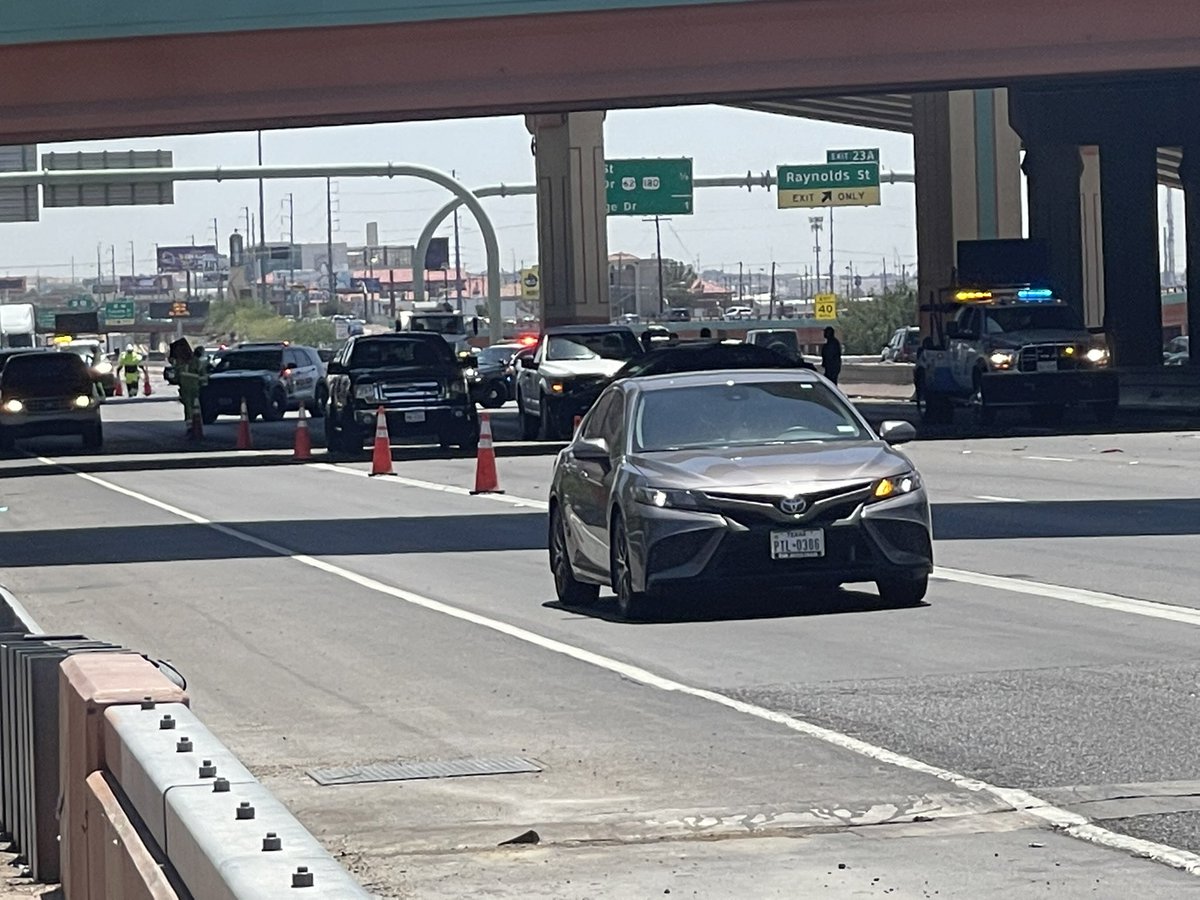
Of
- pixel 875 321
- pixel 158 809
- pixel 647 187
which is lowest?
pixel 158 809

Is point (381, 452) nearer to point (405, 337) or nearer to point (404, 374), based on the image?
point (404, 374)

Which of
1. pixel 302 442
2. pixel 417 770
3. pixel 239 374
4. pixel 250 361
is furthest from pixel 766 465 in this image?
pixel 250 361

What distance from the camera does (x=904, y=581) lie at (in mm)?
14289

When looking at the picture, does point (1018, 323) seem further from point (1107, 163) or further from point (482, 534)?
point (1107, 163)

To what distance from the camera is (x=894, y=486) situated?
14.0 meters

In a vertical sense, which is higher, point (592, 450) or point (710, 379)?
point (710, 379)

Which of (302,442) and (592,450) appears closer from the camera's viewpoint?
(592,450)

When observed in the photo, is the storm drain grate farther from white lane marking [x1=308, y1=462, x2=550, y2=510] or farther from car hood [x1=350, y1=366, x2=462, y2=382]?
car hood [x1=350, y1=366, x2=462, y2=382]

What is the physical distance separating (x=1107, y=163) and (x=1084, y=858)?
56642 mm

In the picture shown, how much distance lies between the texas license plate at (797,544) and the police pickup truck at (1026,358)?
85.2ft

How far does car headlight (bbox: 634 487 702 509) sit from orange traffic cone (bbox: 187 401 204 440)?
1221 inches

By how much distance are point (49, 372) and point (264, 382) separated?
10.6 m

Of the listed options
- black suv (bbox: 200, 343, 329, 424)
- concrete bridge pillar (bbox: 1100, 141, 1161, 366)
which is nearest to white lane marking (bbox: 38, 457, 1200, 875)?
black suv (bbox: 200, 343, 329, 424)

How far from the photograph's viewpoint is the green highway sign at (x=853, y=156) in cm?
10331
